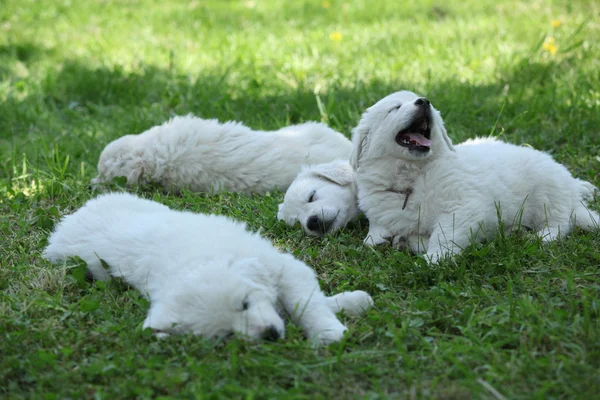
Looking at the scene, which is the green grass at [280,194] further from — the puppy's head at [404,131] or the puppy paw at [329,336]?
the puppy's head at [404,131]

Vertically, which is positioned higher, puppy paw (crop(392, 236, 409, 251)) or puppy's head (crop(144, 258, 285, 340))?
puppy's head (crop(144, 258, 285, 340))

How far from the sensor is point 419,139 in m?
4.34

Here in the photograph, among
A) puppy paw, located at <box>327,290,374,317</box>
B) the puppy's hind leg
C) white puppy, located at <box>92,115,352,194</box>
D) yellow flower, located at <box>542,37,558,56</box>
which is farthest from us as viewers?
yellow flower, located at <box>542,37,558,56</box>

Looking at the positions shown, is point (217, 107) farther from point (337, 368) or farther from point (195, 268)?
point (337, 368)

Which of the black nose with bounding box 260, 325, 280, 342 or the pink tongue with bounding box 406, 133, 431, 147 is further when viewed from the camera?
the pink tongue with bounding box 406, 133, 431, 147

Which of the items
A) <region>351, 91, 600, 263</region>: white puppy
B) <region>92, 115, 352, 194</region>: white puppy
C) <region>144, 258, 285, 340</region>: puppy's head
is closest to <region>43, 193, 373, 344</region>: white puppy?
<region>144, 258, 285, 340</region>: puppy's head

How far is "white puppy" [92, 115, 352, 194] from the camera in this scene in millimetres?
5621

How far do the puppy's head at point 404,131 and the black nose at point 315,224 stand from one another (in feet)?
1.72

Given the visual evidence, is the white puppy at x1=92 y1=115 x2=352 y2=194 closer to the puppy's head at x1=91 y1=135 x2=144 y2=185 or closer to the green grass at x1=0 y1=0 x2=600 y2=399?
the puppy's head at x1=91 y1=135 x2=144 y2=185

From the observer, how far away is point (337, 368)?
9.41ft

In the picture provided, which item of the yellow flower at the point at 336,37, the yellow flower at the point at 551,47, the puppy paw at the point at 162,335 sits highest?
the yellow flower at the point at 551,47

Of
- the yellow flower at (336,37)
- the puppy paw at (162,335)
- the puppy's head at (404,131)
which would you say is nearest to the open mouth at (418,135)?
the puppy's head at (404,131)

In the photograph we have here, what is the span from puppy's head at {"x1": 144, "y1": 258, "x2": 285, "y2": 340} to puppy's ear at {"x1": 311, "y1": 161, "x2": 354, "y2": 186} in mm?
1945

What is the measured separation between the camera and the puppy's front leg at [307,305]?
3.11 m
